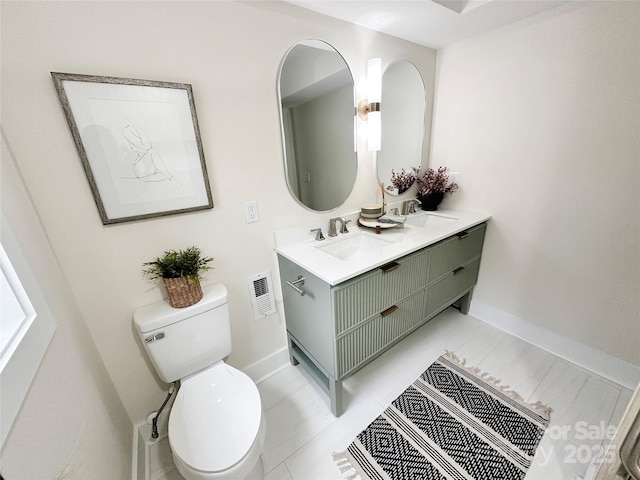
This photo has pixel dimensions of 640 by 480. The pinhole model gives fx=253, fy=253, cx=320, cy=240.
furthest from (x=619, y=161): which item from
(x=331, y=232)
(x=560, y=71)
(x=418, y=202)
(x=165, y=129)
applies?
(x=165, y=129)

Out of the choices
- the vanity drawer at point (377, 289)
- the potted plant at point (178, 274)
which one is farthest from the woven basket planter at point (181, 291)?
the vanity drawer at point (377, 289)

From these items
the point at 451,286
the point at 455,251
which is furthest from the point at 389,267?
the point at 451,286

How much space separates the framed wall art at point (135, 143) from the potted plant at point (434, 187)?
5.33ft

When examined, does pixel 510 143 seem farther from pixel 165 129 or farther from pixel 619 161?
pixel 165 129

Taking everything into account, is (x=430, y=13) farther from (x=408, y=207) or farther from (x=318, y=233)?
(x=318, y=233)

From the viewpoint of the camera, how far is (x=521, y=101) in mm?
1561

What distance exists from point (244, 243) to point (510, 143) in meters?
1.81

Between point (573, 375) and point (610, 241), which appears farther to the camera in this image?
point (573, 375)

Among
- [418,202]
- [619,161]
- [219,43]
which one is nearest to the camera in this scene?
[219,43]

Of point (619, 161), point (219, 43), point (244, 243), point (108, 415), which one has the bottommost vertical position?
point (108, 415)

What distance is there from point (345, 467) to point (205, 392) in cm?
73

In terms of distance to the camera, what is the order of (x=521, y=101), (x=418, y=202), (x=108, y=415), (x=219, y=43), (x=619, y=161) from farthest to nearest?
1. (x=418, y=202)
2. (x=521, y=101)
3. (x=619, y=161)
4. (x=219, y=43)
5. (x=108, y=415)

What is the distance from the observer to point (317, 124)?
1.50m

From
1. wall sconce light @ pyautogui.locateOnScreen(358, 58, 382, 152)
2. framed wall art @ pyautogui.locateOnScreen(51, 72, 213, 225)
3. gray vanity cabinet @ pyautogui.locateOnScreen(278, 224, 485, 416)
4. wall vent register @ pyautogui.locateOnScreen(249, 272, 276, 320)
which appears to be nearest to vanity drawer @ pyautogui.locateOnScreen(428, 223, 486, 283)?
gray vanity cabinet @ pyautogui.locateOnScreen(278, 224, 485, 416)
